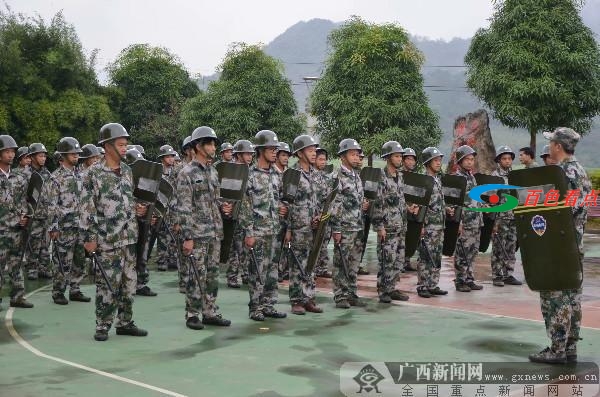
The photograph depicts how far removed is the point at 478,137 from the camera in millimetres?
23938

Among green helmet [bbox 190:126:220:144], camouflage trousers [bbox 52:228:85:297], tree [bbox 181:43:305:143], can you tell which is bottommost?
camouflage trousers [bbox 52:228:85:297]

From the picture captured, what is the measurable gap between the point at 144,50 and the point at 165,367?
26.1 meters

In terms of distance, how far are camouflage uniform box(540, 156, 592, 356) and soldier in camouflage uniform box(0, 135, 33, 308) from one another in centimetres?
626

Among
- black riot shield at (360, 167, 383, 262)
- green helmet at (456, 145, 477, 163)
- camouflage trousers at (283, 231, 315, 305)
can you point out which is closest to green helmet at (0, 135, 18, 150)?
camouflage trousers at (283, 231, 315, 305)

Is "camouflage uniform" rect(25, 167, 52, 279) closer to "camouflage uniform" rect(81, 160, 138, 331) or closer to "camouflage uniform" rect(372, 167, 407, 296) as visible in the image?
"camouflage uniform" rect(81, 160, 138, 331)

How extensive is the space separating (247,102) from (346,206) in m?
16.1

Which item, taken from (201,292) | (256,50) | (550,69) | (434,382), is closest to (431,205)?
(201,292)

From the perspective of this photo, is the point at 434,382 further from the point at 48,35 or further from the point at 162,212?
the point at 48,35

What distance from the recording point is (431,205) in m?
10.7

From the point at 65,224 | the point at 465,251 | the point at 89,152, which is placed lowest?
the point at 465,251

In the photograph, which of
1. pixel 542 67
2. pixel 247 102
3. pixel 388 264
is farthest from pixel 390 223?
pixel 247 102

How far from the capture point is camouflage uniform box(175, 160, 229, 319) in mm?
8289

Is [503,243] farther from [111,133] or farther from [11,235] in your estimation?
[11,235]

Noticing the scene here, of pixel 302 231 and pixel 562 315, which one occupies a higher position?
pixel 302 231
